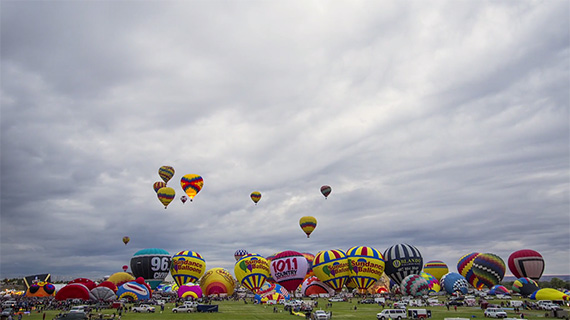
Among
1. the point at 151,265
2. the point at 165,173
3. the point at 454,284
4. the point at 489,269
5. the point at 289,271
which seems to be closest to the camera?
the point at 289,271

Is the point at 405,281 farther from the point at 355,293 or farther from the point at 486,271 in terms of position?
the point at 486,271

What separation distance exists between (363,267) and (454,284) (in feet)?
53.6

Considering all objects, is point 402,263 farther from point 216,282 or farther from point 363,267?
point 216,282

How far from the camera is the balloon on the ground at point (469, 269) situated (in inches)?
2979

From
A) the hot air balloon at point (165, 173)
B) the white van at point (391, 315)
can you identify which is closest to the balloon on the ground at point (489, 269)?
the white van at point (391, 315)

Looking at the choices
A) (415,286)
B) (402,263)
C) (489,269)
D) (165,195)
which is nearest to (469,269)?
(489,269)

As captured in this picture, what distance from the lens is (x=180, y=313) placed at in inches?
1750

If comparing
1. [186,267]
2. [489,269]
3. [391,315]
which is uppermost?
[186,267]

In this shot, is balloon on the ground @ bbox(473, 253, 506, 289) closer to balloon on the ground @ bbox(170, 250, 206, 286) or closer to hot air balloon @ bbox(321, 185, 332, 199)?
hot air balloon @ bbox(321, 185, 332, 199)

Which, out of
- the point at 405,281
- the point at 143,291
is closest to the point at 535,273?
the point at 405,281

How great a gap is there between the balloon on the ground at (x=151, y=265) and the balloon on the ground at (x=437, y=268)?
52.0 m

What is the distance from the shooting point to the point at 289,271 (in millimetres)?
64125

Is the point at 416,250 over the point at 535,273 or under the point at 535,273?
over

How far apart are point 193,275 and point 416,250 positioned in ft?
126
